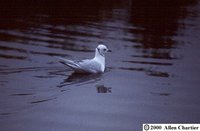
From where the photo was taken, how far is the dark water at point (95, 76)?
44.2 feet

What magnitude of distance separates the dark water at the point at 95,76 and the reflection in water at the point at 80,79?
0.11 ft

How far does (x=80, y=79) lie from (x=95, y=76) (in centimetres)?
87

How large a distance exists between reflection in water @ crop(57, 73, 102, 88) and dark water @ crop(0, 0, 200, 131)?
0.11 ft

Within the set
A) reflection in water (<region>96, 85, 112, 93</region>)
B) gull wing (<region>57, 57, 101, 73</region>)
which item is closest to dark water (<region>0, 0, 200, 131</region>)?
reflection in water (<region>96, 85, 112, 93</region>)

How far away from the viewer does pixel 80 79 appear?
17094mm

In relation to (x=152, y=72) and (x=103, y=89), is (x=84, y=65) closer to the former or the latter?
(x=103, y=89)

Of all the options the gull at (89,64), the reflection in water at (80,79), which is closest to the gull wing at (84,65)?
the gull at (89,64)

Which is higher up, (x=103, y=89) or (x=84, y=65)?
(x=84, y=65)

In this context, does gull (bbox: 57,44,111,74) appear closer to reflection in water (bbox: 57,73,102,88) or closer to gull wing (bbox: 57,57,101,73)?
gull wing (bbox: 57,57,101,73)

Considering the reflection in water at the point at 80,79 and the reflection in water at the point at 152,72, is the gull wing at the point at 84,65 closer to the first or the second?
the reflection in water at the point at 80,79

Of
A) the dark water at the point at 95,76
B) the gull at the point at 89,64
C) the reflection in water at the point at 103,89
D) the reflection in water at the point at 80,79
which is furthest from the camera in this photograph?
the gull at the point at 89,64

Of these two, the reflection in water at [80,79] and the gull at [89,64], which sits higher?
the gull at [89,64]

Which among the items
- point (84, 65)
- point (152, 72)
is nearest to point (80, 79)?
point (84, 65)

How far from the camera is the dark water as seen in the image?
44.2 ft
